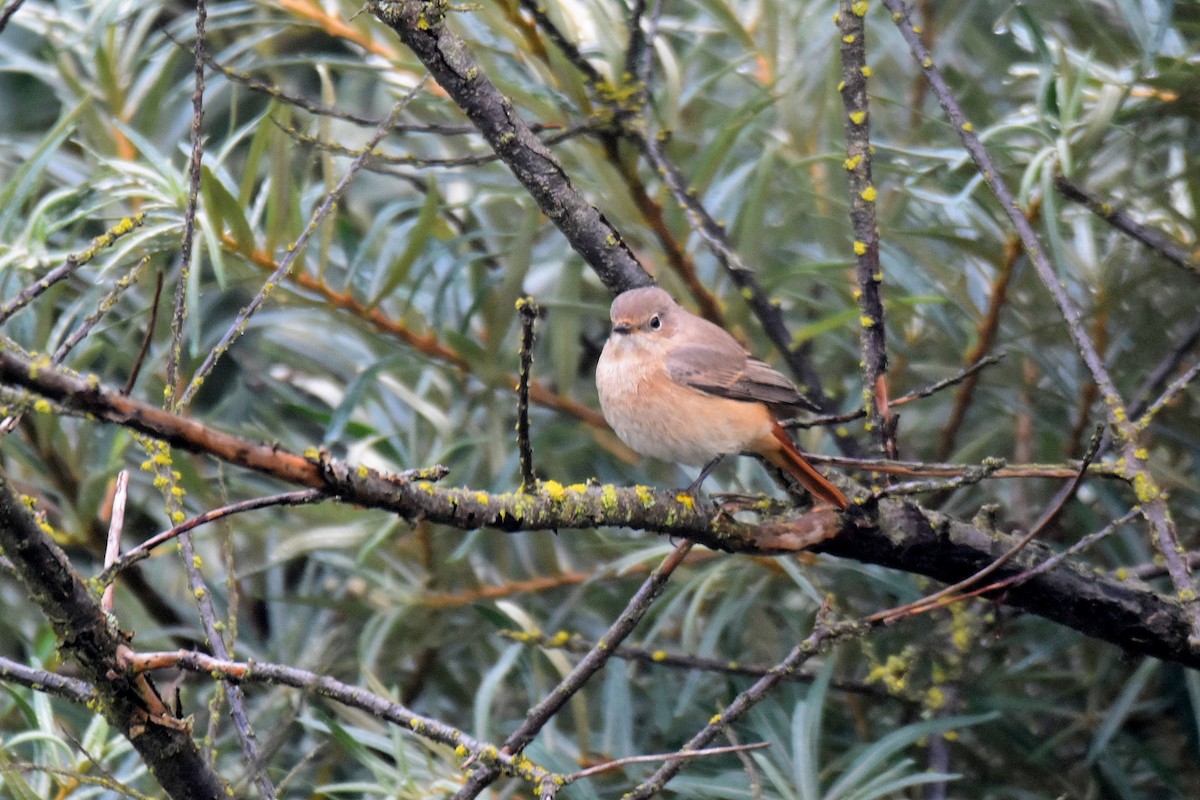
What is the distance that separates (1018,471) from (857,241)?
44 cm

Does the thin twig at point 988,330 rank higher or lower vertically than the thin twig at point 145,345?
lower

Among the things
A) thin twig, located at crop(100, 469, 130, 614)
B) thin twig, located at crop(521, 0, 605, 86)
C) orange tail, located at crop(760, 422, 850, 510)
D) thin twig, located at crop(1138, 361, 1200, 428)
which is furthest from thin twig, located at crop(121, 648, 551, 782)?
thin twig, located at crop(521, 0, 605, 86)

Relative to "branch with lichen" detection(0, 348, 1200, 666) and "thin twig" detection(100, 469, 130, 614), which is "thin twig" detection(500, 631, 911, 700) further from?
"thin twig" detection(100, 469, 130, 614)

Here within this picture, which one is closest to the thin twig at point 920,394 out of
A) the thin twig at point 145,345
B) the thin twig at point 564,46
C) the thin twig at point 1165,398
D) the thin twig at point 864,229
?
the thin twig at point 864,229

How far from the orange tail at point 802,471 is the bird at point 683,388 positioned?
0.07 metres

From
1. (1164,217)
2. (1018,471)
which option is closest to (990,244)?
(1164,217)

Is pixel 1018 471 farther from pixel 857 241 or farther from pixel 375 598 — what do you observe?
pixel 375 598

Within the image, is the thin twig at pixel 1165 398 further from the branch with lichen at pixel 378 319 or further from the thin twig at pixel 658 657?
the branch with lichen at pixel 378 319

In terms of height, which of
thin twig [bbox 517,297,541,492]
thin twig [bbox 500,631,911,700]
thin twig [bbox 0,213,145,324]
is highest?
thin twig [bbox 0,213,145,324]

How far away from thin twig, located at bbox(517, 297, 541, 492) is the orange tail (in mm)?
639

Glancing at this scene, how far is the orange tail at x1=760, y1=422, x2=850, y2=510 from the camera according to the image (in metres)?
1.90

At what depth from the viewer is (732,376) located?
254 cm

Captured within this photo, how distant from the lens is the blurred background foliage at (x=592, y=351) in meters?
2.36

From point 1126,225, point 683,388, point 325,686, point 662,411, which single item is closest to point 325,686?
point 325,686
